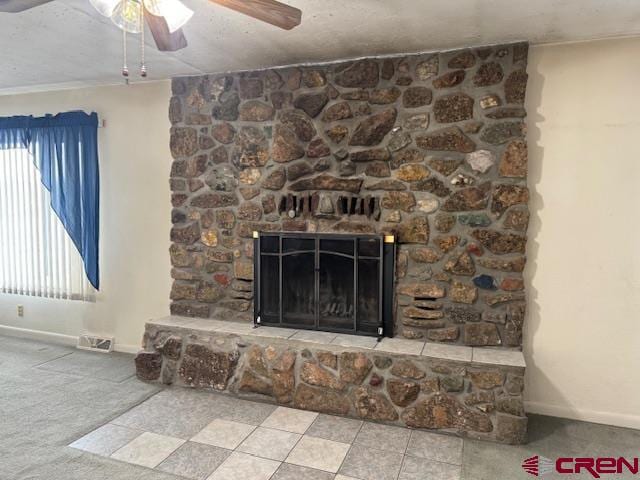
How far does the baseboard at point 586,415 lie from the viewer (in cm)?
264

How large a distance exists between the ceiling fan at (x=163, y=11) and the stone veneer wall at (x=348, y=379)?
76.3 inches

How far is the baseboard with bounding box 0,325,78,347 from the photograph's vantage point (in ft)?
13.4

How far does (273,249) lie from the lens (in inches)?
127

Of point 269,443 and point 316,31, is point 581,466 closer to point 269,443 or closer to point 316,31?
point 269,443

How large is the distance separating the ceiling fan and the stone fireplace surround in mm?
1344

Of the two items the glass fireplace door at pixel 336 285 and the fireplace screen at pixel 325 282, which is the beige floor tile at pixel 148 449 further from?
the glass fireplace door at pixel 336 285

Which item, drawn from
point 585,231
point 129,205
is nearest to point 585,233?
point 585,231

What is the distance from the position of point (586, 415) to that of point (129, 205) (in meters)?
3.76

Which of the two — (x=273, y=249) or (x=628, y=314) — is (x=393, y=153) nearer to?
(x=273, y=249)

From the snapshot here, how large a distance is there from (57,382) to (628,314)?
3.91 m

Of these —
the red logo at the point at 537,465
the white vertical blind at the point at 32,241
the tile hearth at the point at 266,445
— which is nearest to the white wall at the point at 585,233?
the red logo at the point at 537,465

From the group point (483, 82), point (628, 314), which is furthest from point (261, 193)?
point (628, 314)

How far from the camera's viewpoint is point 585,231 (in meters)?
2.67

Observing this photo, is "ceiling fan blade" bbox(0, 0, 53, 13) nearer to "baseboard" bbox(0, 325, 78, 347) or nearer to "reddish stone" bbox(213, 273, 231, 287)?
"reddish stone" bbox(213, 273, 231, 287)
